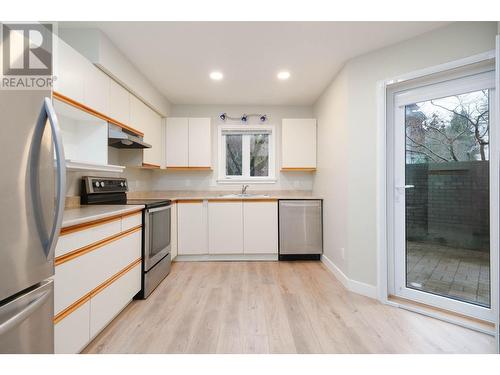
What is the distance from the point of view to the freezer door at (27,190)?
2.78 ft

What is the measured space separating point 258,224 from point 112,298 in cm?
197

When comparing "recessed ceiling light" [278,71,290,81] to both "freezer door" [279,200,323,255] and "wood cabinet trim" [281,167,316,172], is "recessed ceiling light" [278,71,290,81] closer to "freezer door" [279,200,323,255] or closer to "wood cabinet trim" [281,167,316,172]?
"wood cabinet trim" [281,167,316,172]

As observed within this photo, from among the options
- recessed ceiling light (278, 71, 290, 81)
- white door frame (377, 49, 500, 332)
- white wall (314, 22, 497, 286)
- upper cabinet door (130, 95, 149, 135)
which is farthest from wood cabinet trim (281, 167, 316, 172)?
upper cabinet door (130, 95, 149, 135)

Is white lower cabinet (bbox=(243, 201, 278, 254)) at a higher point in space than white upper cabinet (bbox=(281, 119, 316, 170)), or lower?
lower

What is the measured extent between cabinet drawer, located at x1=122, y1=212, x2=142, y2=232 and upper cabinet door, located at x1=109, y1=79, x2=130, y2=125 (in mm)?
989

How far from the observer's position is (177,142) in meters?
3.64

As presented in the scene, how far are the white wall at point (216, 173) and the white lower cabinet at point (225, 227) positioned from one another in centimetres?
67

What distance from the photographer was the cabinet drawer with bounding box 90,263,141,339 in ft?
5.09

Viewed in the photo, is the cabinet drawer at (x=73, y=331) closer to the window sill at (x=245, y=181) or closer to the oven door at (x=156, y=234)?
the oven door at (x=156, y=234)

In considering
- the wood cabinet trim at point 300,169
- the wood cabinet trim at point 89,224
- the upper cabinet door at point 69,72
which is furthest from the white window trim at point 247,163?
the upper cabinet door at point 69,72

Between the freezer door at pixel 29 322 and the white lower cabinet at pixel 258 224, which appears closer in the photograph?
the freezer door at pixel 29 322

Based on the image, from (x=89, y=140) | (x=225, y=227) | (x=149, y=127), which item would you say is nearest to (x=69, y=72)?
(x=89, y=140)
